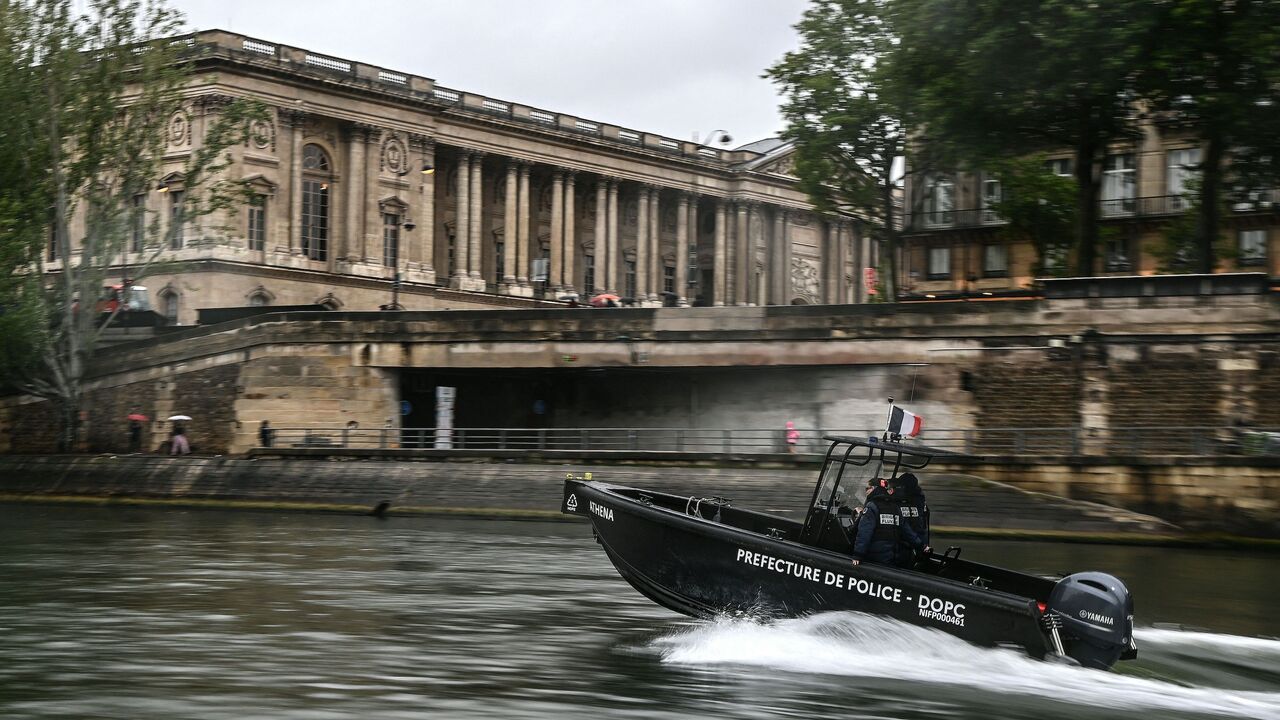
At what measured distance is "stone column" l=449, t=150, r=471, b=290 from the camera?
8550 cm

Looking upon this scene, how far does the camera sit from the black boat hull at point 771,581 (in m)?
15.1

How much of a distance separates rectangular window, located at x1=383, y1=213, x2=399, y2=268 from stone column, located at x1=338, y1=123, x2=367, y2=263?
1904 mm

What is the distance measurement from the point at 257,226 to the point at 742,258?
130ft

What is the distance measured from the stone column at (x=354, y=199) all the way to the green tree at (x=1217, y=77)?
45.1 m

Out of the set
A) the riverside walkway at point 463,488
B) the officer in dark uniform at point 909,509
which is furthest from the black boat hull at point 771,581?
the riverside walkway at point 463,488

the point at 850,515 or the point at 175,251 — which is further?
the point at 175,251

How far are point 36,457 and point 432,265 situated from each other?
3867 cm

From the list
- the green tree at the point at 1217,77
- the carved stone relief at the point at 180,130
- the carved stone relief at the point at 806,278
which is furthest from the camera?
the carved stone relief at the point at 806,278

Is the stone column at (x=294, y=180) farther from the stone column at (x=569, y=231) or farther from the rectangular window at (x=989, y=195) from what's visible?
the rectangular window at (x=989, y=195)

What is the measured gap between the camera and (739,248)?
336ft

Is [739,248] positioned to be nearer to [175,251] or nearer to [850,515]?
[175,251]

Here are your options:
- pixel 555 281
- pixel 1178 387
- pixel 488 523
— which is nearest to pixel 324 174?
pixel 555 281

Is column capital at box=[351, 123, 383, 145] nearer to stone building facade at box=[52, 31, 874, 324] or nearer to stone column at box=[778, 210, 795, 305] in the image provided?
stone building facade at box=[52, 31, 874, 324]

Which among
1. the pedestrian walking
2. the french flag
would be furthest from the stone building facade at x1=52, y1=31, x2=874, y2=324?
the french flag
